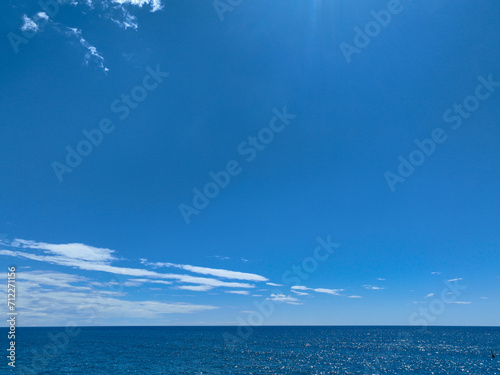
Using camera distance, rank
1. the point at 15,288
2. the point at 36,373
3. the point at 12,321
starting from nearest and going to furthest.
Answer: the point at 15,288 < the point at 12,321 < the point at 36,373

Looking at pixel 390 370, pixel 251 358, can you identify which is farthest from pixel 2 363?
pixel 390 370

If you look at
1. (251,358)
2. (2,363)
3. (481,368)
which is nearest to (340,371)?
(251,358)

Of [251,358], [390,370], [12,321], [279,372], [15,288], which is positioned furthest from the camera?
[251,358]

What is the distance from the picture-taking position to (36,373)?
51531 millimetres

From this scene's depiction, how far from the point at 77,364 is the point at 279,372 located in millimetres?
41830

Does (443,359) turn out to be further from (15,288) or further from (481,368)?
(15,288)

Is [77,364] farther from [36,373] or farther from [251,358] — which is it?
[251,358]

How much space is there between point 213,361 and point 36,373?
33.8m

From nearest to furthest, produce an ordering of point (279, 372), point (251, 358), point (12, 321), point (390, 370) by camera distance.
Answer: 1. point (12, 321)
2. point (279, 372)
3. point (390, 370)
4. point (251, 358)

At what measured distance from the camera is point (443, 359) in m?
80.1

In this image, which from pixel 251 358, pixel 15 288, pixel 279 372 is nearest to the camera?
pixel 15 288

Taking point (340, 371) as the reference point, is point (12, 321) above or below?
above

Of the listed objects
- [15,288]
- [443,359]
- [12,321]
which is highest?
[15,288]

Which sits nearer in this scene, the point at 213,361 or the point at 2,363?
the point at 2,363
